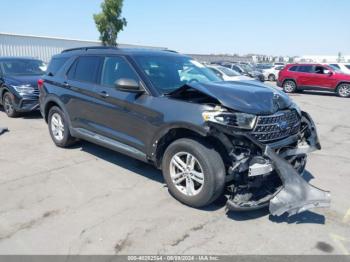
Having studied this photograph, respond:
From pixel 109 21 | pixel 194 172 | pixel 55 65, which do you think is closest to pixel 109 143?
pixel 194 172

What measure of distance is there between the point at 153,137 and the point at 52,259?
1885mm

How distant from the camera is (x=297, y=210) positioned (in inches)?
138

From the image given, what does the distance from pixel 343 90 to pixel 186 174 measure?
16623 millimetres

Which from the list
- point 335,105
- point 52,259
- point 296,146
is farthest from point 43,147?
point 335,105

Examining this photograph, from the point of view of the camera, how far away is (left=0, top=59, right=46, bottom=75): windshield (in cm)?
987

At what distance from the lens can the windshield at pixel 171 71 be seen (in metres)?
4.52

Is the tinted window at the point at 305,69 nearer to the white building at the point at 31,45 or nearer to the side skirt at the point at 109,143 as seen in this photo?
the white building at the point at 31,45

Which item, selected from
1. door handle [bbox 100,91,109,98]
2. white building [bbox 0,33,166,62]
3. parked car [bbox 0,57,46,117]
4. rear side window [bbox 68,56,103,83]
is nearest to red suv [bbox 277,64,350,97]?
parked car [bbox 0,57,46,117]

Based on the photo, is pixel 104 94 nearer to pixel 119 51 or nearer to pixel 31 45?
pixel 119 51

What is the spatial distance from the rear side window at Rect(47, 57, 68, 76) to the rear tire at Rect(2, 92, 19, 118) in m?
3.40

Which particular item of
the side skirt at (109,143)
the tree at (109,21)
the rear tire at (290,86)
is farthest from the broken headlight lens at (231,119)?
the tree at (109,21)

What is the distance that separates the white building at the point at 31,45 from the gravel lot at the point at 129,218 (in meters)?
15.3

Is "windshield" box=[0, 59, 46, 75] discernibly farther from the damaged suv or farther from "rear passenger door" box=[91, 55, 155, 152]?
"rear passenger door" box=[91, 55, 155, 152]

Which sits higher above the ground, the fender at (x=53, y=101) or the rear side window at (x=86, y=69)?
the rear side window at (x=86, y=69)
